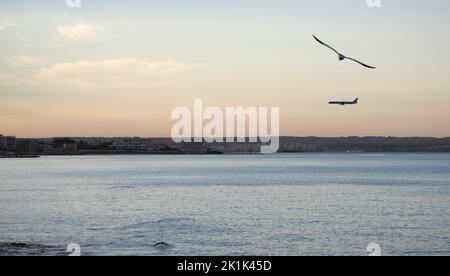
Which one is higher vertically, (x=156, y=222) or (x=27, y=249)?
(x=27, y=249)

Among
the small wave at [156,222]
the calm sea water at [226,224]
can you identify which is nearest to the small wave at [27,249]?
the calm sea water at [226,224]

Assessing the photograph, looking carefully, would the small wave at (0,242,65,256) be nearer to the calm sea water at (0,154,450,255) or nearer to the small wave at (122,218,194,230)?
the calm sea water at (0,154,450,255)

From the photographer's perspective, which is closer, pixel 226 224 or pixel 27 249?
pixel 27 249

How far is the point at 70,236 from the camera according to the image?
3888 cm

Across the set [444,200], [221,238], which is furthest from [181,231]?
[444,200]

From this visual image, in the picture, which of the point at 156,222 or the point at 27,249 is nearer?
the point at 27,249

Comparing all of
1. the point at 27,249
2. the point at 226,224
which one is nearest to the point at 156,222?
the point at 226,224

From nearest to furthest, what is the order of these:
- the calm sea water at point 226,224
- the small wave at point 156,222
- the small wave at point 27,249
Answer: the small wave at point 27,249 → the calm sea water at point 226,224 → the small wave at point 156,222

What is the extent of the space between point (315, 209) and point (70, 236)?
2599 cm

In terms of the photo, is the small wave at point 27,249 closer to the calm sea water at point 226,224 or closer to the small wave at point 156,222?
the calm sea water at point 226,224

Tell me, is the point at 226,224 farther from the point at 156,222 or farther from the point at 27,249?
the point at 27,249

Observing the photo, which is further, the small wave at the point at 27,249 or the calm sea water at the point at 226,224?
the calm sea water at the point at 226,224
